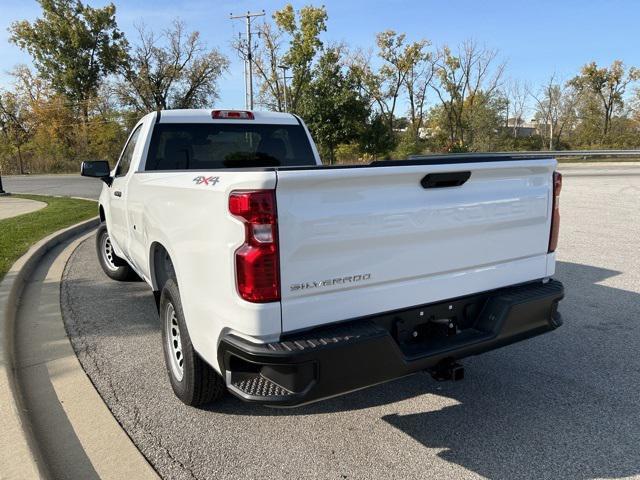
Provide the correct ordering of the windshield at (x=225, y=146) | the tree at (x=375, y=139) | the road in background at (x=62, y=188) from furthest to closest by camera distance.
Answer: the tree at (x=375, y=139) < the road in background at (x=62, y=188) < the windshield at (x=225, y=146)

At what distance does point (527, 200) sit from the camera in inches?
122

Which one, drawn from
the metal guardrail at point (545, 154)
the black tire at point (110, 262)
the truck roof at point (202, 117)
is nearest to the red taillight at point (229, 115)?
the truck roof at point (202, 117)

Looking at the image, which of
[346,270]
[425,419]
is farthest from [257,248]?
[425,419]

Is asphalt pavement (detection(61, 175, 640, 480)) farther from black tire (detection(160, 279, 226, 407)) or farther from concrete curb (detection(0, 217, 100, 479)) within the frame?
concrete curb (detection(0, 217, 100, 479))

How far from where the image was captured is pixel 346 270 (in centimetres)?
246

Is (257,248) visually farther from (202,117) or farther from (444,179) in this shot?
(202,117)

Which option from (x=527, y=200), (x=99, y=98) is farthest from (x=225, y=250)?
(x=99, y=98)

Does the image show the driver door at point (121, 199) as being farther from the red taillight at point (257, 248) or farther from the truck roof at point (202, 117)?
the red taillight at point (257, 248)

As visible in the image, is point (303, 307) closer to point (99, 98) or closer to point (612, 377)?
point (612, 377)

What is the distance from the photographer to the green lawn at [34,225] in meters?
7.30

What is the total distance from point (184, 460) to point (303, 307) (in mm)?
1162

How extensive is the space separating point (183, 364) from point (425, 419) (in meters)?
1.56

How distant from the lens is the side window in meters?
4.93

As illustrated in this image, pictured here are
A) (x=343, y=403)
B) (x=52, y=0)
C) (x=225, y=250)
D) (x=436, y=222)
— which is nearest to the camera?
(x=225, y=250)
